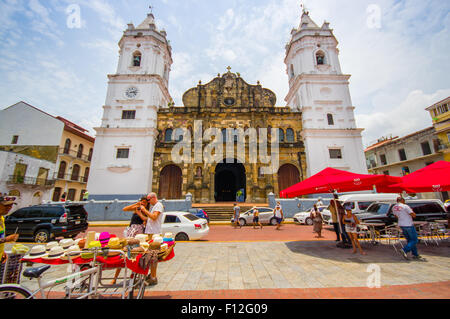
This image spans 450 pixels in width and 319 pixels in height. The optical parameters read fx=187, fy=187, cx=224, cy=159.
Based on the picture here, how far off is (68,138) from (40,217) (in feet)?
70.9

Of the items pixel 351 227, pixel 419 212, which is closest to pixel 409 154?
pixel 419 212

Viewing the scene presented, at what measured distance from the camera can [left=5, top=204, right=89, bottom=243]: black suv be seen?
8.36 meters

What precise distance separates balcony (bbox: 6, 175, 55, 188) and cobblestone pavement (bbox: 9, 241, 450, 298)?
21.3 metres

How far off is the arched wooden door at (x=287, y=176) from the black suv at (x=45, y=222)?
17.6 m

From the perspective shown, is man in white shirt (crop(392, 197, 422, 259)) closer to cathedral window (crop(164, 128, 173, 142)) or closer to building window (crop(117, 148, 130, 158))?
cathedral window (crop(164, 128, 173, 142))

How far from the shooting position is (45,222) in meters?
8.52

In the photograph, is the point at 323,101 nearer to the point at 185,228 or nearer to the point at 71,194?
the point at 185,228

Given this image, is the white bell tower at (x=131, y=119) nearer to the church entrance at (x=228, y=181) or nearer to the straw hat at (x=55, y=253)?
the church entrance at (x=228, y=181)

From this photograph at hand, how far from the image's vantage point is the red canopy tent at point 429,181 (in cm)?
614
